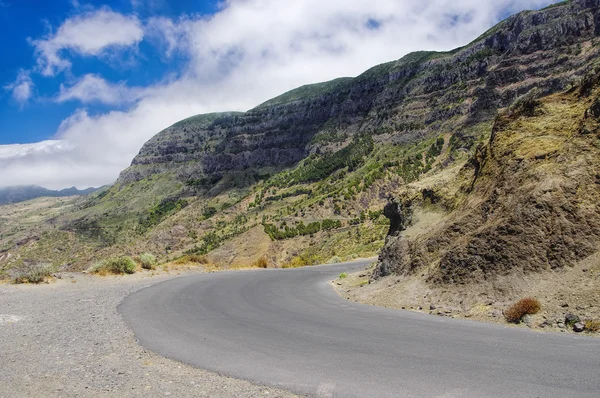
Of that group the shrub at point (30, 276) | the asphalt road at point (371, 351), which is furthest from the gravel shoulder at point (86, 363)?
the shrub at point (30, 276)

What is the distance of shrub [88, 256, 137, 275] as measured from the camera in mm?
24323

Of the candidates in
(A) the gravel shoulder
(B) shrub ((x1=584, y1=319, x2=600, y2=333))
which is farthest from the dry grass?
(B) shrub ((x1=584, y1=319, x2=600, y2=333))

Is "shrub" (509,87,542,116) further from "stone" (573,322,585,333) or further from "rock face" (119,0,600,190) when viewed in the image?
"rock face" (119,0,600,190)

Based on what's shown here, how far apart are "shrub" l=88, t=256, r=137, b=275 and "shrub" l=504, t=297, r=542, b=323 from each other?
22.3m

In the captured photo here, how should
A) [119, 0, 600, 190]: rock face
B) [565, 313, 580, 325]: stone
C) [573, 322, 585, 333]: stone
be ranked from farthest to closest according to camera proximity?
[119, 0, 600, 190]: rock face, [565, 313, 580, 325]: stone, [573, 322, 585, 333]: stone

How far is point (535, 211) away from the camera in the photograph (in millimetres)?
11391

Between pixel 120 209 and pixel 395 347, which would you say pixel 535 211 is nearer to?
pixel 395 347

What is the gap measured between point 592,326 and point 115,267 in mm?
24517

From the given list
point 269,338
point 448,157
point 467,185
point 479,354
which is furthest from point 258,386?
point 448,157

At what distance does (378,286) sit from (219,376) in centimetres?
1009

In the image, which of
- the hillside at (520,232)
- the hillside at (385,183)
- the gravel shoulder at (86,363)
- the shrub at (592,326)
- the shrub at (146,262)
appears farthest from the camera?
the shrub at (146,262)

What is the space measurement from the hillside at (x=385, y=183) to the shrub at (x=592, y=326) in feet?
8.49

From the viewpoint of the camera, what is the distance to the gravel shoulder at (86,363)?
579 cm

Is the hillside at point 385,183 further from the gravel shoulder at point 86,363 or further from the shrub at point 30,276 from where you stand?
the shrub at point 30,276
